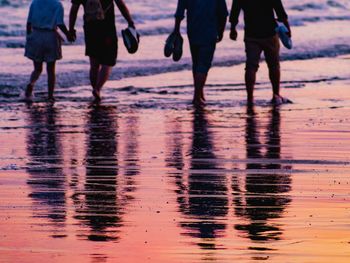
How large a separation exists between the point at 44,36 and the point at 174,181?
343 inches

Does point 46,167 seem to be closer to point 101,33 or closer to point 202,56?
point 202,56

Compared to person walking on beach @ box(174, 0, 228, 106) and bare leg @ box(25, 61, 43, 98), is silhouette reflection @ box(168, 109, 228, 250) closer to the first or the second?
person walking on beach @ box(174, 0, 228, 106)

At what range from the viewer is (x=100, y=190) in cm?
891

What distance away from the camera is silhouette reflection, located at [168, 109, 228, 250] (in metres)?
7.25

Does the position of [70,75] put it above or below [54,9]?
below

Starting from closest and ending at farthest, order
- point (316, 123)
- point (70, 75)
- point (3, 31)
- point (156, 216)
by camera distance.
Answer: point (156, 216) → point (316, 123) → point (70, 75) → point (3, 31)

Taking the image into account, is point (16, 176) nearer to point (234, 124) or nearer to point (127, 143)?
point (127, 143)

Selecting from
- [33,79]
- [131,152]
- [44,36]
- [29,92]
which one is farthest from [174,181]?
[44,36]

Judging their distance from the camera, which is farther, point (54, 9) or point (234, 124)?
point (54, 9)

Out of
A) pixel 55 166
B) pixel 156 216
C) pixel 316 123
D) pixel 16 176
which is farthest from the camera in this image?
pixel 316 123

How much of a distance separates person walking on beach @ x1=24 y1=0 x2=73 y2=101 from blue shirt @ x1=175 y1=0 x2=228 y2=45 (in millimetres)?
1837

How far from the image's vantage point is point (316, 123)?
14008mm

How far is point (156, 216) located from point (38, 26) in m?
10.2

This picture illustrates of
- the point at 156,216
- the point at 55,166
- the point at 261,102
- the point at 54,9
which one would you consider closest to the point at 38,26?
the point at 54,9
